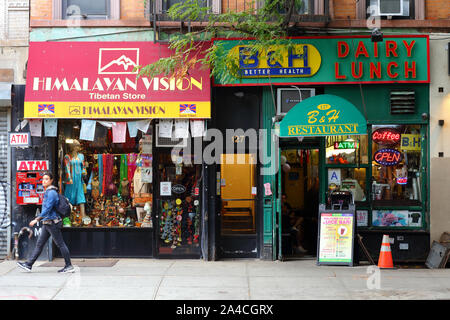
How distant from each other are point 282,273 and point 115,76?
495cm

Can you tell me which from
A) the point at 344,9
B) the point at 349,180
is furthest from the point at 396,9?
the point at 349,180

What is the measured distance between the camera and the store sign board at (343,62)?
10.6 metres

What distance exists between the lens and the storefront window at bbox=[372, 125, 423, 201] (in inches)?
425

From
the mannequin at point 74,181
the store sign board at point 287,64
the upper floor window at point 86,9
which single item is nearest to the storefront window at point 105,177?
the mannequin at point 74,181

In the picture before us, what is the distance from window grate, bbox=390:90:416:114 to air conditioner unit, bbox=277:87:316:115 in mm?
1612

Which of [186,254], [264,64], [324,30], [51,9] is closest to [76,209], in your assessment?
[186,254]

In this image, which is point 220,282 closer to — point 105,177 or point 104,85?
point 105,177

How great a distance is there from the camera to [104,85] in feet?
34.3

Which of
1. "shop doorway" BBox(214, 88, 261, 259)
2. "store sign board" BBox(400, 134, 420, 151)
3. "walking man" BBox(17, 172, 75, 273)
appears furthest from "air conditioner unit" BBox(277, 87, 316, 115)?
"walking man" BBox(17, 172, 75, 273)

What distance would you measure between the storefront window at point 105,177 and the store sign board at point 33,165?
0.42m

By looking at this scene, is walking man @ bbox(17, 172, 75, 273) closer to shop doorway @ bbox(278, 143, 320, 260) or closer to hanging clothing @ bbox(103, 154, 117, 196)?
hanging clothing @ bbox(103, 154, 117, 196)

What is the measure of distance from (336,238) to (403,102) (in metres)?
3.08

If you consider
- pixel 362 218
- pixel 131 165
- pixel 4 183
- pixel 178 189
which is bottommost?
pixel 362 218

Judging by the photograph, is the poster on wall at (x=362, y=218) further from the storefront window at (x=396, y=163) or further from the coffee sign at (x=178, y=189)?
the coffee sign at (x=178, y=189)
